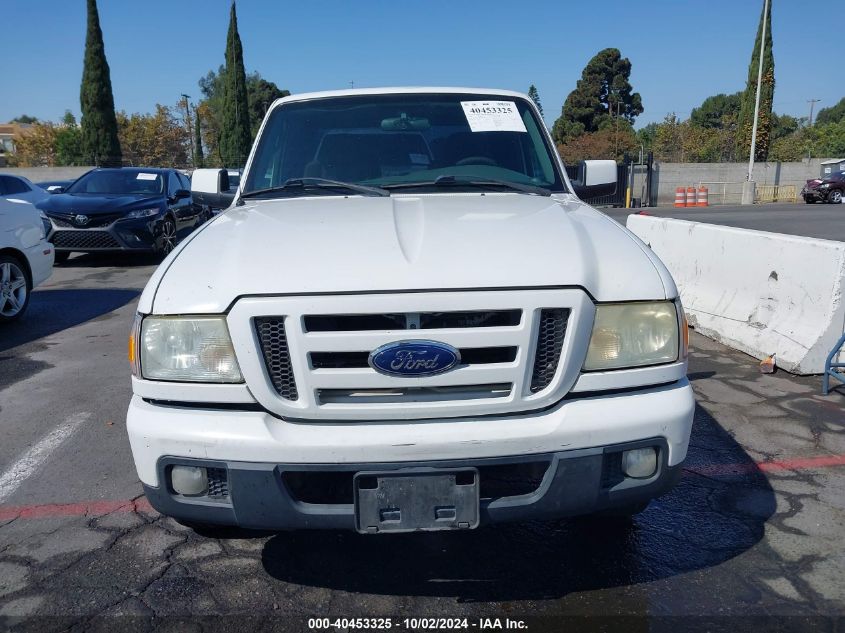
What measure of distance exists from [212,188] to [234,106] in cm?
3962

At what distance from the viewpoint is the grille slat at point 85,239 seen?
10500 mm

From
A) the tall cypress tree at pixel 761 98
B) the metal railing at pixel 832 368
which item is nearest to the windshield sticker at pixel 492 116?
the metal railing at pixel 832 368

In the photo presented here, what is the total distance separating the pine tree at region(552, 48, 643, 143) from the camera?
60438mm

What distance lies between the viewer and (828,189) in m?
28.6

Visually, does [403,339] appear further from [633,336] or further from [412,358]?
[633,336]

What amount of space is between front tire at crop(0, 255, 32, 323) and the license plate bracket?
6.36m

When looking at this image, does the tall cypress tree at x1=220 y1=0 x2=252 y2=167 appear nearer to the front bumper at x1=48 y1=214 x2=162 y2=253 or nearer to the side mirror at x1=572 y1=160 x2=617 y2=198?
the front bumper at x1=48 y1=214 x2=162 y2=253

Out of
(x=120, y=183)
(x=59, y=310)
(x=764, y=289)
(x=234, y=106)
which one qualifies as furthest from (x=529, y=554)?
(x=234, y=106)

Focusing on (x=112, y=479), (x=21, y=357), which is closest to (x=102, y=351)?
Answer: (x=21, y=357)

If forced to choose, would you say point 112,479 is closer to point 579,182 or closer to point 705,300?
point 579,182

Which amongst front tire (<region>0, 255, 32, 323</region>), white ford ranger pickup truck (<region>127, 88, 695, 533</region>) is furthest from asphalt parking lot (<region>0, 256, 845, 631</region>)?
front tire (<region>0, 255, 32, 323</region>)

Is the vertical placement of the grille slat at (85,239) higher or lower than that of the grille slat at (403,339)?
lower

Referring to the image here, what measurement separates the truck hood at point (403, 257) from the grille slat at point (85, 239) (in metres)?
8.67

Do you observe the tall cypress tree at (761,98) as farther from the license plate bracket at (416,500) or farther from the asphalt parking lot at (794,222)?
the license plate bracket at (416,500)
